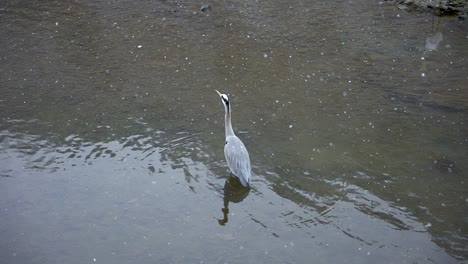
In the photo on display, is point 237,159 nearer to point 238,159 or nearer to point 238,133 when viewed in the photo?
point 238,159

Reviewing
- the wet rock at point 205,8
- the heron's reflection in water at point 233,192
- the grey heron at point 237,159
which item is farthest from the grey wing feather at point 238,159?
the wet rock at point 205,8

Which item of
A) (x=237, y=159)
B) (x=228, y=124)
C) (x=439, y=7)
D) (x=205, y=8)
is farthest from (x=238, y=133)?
(x=439, y=7)

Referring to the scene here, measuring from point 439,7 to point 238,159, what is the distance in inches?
276

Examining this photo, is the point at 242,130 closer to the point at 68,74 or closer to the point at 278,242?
the point at 278,242

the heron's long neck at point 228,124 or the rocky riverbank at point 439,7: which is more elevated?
the rocky riverbank at point 439,7

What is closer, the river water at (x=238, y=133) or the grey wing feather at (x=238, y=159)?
the river water at (x=238, y=133)

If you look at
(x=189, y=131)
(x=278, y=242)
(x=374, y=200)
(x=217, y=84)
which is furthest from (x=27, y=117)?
(x=374, y=200)

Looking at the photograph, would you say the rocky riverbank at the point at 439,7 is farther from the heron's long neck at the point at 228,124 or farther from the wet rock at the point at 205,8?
the heron's long neck at the point at 228,124

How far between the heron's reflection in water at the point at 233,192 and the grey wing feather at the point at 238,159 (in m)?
0.13

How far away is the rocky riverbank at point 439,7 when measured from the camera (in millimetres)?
11133

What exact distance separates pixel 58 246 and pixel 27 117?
10.2ft

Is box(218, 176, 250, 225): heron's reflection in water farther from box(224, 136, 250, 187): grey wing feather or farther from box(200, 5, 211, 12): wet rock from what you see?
box(200, 5, 211, 12): wet rock

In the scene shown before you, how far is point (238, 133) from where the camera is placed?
312 inches

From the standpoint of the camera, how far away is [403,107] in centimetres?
833
